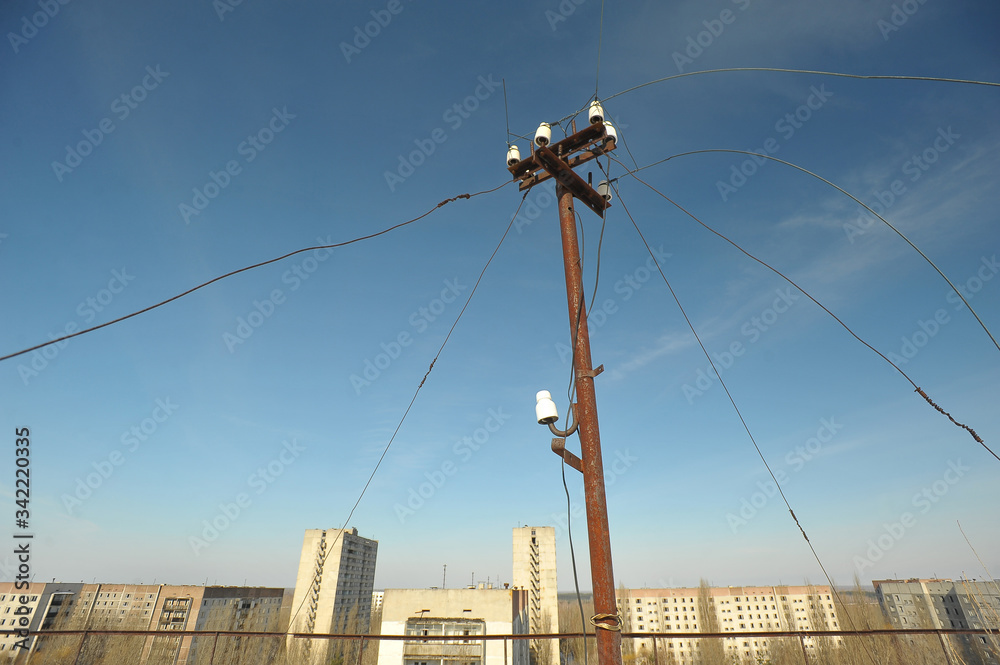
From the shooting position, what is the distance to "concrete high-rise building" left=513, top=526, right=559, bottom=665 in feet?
176

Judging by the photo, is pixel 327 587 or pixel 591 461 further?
pixel 327 587

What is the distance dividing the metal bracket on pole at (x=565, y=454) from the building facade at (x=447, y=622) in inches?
1567

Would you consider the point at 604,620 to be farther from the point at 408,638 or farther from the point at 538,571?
the point at 538,571

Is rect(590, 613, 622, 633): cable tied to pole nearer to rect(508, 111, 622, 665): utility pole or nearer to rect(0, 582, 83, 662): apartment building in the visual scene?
rect(508, 111, 622, 665): utility pole

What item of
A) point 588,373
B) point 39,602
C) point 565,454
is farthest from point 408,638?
point 39,602

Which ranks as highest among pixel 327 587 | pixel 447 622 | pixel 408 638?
pixel 327 587

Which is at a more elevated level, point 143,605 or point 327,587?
point 327,587

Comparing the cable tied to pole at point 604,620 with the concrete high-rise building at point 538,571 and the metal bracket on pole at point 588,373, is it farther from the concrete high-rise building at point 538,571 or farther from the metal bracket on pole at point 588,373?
the concrete high-rise building at point 538,571

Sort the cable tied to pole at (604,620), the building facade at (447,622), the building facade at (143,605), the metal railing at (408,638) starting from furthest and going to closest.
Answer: the building facade at (143,605) < the building facade at (447,622) < the metal railing at (408,638) < the cable tied to pole at (604,620)

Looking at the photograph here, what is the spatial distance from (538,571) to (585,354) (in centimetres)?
6235

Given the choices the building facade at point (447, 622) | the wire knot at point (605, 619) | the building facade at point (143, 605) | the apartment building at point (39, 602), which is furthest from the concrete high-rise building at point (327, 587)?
the wire knot at point (605, 619)

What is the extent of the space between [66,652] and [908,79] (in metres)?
51.1

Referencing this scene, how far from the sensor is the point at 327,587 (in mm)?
54438

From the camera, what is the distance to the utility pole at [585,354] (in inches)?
135
